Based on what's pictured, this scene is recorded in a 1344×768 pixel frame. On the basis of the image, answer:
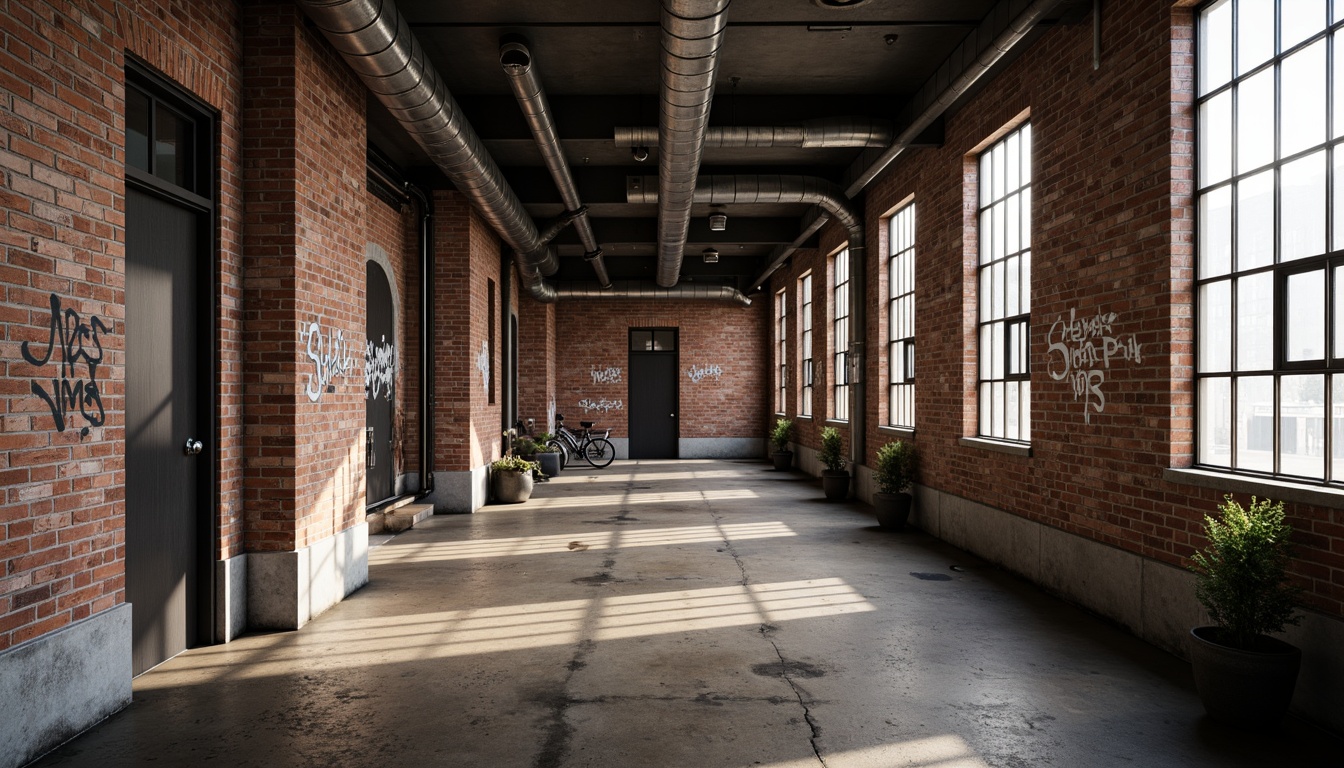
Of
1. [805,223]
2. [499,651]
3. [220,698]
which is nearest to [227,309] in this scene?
[220,698]

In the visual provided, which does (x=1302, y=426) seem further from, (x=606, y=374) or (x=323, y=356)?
(x=606, y=374)

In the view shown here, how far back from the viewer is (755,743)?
326 cm

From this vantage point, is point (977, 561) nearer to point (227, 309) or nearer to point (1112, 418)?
point (1112, 418)

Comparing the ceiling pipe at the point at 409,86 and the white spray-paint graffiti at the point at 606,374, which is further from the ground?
the ceiling pipe at the point at 409,86

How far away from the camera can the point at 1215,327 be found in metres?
4.34

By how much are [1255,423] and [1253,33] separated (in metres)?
2.01

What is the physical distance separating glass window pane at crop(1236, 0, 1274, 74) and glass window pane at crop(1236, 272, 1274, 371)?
3.68ft

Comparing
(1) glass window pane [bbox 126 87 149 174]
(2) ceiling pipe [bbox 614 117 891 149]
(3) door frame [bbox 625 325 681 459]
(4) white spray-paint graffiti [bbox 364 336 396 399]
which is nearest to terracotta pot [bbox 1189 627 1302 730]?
(2) ceiling pipe [bbox 614 117 891 149]

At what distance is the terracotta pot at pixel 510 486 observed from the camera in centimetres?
1074

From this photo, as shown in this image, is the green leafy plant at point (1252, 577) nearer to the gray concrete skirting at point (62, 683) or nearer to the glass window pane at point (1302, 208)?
the glass window pane at point (1302, 208)

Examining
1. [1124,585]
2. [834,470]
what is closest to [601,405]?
[834,470]

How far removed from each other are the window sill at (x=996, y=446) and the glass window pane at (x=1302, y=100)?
279cm

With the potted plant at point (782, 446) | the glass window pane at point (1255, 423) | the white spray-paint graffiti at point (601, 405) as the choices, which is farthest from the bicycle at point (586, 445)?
the glass window pane at point (1255, 423)

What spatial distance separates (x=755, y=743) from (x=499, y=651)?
178 cm
